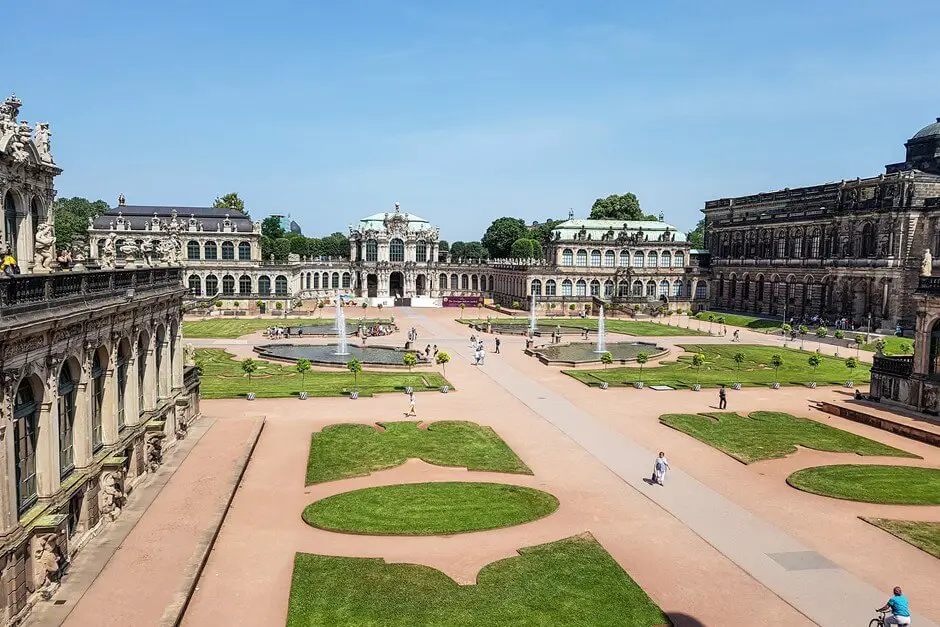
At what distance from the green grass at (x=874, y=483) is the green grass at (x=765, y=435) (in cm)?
260

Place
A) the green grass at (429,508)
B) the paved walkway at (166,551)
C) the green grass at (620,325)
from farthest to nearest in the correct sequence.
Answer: the green grass at (620,325) < the green grass at (429,508) < the paved walkway at (166,551)

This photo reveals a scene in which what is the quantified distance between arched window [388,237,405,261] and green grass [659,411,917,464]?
3802 inches

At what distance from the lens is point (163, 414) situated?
102ft

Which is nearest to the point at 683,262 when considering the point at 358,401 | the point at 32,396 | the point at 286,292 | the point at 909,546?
the point at 286,292

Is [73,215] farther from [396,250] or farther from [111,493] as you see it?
[111,493]

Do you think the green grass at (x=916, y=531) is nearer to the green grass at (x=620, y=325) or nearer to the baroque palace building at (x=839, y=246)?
the green grass at (x=620, y=325)

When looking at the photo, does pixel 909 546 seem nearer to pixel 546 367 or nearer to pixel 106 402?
pixel 106 402

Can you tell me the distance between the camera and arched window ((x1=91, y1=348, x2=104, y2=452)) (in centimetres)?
2320

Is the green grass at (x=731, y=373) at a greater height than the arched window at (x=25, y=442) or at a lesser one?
lesser

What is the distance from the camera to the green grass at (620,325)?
275 feet

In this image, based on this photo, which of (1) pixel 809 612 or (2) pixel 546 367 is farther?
(2) pixel 546 367

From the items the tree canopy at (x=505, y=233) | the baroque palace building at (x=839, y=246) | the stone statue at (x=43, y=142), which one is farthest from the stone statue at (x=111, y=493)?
the tree canopy at (x=505, y=233)

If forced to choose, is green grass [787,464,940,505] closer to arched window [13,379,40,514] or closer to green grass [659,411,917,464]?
green grass [659,411,917,464]

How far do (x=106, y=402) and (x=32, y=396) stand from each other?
5679 mm
